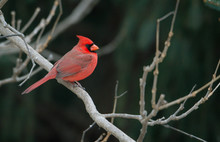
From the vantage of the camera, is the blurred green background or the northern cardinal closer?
the northern cardinal

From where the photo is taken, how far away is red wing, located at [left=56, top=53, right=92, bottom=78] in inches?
129

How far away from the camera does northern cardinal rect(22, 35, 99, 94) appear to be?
3.26 metres

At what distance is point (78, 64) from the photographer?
11.4 ft

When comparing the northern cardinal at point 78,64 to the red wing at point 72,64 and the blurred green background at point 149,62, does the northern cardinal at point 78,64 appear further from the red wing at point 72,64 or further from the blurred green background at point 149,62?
the blurred green background at point 149,62

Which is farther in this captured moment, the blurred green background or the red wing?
the blurred green background

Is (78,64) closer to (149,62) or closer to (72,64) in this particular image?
(72,64)

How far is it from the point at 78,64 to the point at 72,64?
85mm

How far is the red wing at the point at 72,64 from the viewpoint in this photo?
327 centimetres

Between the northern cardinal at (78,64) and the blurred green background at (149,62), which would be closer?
the northern cardinal at (78,64)

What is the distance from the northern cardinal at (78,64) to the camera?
3.26m

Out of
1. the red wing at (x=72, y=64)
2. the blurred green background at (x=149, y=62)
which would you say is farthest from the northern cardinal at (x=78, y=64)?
the blurred green background at (x=149, y=62)

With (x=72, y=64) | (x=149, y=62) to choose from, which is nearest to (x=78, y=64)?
(x=72, y=64)

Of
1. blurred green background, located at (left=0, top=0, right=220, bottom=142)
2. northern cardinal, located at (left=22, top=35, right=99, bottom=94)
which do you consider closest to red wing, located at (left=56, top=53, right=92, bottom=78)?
northern cardinal, located at (left=22, top=35, right=99, bottom=94)

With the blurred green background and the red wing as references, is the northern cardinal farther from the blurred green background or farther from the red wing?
the blurred green background
